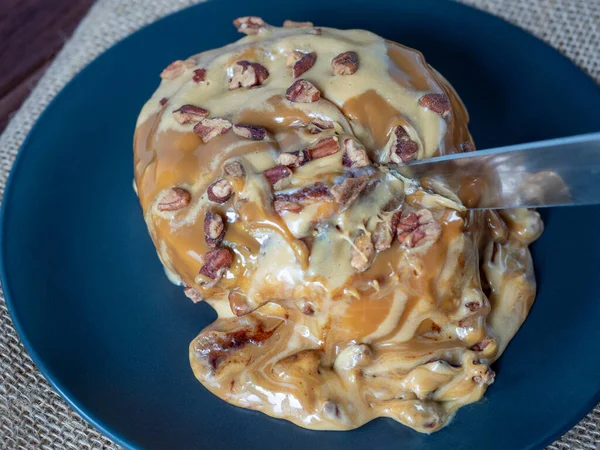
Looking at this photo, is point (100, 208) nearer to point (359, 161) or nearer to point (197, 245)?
point (197, 245)

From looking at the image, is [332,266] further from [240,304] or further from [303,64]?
[303,64]

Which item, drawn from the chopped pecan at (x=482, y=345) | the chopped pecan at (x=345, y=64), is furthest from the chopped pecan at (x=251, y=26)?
the chopped pecan at (x=482, y=345)

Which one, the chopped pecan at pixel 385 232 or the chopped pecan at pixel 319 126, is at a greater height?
the chopped pecan at pixel 319 126

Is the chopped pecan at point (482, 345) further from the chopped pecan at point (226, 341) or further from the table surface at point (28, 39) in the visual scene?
the table surface at point (28, 39)

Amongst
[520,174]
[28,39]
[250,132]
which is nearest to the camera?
[520,174]

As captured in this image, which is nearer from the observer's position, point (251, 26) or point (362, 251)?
point (362, 251)

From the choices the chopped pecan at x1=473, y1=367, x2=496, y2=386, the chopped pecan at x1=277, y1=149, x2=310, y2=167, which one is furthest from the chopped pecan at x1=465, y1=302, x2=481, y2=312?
the chopped pecan at x1=277, y1=149, x2=310, y2=167

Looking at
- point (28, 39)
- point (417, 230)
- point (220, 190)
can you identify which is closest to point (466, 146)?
point (417, 230)
